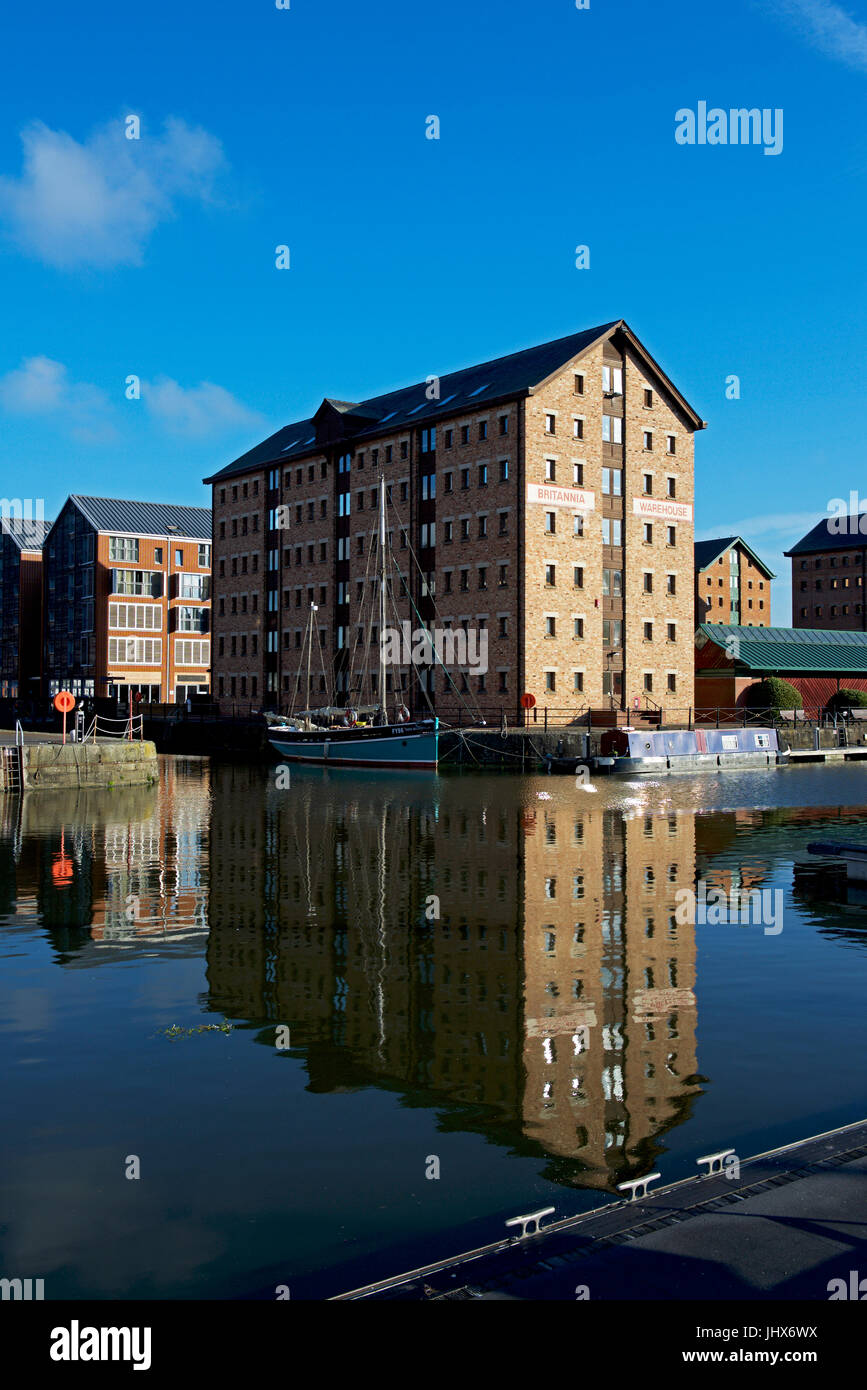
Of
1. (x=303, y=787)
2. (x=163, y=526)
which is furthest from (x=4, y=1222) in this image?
(x=163, y=526)

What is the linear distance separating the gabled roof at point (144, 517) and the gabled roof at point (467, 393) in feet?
74.6

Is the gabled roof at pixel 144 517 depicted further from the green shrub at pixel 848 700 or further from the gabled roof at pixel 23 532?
the green shrub at pixel 848 700

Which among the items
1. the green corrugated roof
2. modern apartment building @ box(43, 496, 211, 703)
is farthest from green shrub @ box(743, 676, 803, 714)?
modern apartment building @ box(43, 496, 211, 703)

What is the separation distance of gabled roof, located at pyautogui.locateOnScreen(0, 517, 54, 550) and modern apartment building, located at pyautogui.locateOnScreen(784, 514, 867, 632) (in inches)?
3649

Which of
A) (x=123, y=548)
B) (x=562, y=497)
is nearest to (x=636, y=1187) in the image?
(x=562, y=497)

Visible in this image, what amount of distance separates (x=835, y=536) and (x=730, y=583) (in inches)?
734

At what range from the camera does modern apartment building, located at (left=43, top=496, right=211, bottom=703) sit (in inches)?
4040

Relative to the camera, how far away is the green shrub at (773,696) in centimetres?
7356

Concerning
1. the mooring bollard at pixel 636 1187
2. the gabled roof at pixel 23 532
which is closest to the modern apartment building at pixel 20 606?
the gabled roof at pixel 23 532

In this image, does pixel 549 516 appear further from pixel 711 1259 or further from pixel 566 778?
pixel 711 1259

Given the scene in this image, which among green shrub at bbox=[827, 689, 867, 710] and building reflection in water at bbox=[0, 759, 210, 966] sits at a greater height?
green shrub at bbox=[827, 689, 867, 710]

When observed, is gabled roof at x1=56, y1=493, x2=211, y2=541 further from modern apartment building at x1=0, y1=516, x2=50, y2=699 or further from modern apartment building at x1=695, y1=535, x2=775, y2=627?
modern apartment building at x1=695, y1=535, x2=775, y2=627

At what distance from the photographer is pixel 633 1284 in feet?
17.3

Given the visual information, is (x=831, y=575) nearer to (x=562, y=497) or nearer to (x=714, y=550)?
(x=714, y=550)
